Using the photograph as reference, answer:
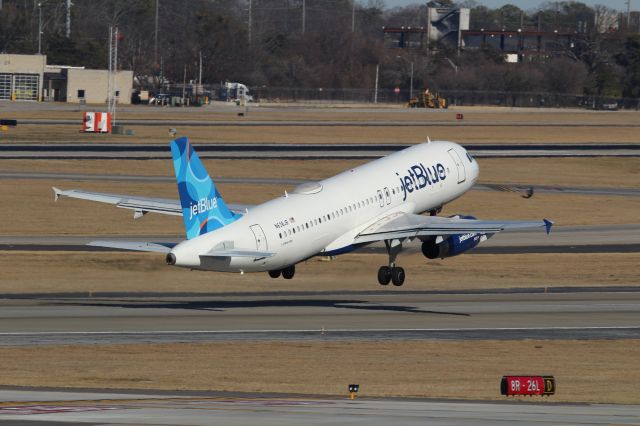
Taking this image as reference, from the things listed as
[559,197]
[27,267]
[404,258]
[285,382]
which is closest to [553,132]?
[559,197]

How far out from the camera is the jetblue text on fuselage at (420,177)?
65500 mm

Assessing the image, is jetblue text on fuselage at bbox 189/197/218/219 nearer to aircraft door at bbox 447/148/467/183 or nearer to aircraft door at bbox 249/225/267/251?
aircraft door at bbox 249/225/267/251

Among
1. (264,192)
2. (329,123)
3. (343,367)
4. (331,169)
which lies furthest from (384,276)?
(329,123)

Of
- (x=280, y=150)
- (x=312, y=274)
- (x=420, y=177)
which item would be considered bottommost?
(x=312, y=274)

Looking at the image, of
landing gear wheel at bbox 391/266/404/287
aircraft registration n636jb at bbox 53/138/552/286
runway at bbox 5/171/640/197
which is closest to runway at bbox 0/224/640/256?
aircraft registration n636jb at bbox 53/138/552/286

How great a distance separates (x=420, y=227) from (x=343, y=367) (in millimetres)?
15593

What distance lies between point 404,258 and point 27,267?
20997mm

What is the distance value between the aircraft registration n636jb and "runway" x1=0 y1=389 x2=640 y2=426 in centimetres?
1308

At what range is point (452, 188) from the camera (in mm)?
69562

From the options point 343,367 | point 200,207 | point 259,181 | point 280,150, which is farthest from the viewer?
point 280,150

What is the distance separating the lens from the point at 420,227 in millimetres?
61094

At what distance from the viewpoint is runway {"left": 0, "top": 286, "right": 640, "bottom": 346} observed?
52812mm

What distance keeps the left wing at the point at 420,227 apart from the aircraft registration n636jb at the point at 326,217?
1.9 inches

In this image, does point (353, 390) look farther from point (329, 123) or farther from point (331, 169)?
point (329, 123)
